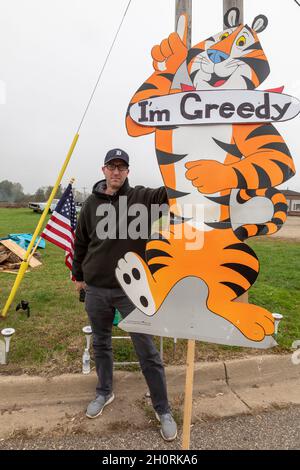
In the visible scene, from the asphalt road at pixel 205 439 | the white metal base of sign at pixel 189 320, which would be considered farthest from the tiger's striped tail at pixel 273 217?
the asphalt road at pixel 205 439

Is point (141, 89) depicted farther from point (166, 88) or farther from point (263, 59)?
point (263, 59)

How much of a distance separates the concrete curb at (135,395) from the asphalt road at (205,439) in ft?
0.24

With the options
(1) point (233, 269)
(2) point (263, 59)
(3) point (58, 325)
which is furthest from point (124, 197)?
(3) point (58, 325)

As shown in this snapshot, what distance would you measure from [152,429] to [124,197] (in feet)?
5.55

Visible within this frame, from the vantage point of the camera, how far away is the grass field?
298 centimetres

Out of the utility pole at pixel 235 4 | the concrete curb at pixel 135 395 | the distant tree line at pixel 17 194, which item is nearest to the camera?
the concrete curb at pixel 135 395

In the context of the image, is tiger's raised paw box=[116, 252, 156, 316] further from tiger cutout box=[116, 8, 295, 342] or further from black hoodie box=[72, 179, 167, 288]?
black hoodie box=[72, 179, 167, 288]

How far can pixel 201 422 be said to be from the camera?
7.73 ft

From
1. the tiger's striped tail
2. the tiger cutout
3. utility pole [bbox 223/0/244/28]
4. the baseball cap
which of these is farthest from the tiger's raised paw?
utility pole [bbox 223/0/244/28]

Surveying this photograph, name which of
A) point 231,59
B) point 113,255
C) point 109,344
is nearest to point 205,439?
point 109,344

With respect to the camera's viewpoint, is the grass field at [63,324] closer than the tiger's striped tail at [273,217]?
No

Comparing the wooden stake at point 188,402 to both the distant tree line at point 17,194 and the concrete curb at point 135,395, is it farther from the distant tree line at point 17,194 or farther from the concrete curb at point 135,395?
the distant tree line at point 17,194

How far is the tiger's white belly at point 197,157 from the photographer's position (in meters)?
1.77
